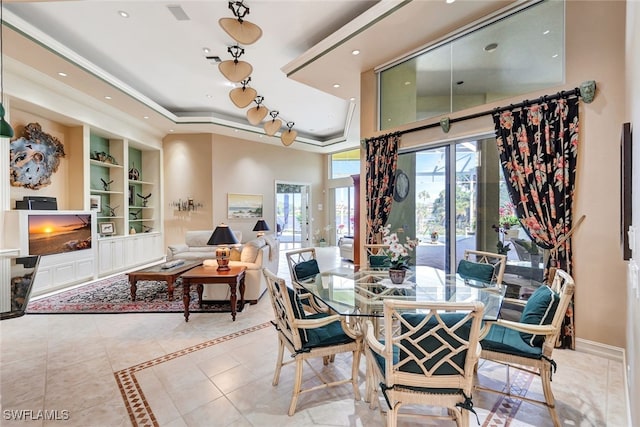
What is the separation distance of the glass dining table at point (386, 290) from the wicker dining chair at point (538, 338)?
0.65 ft

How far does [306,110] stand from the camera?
738 cm

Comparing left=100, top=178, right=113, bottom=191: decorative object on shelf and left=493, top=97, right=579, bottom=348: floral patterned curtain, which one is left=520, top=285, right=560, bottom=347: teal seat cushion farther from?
left=100, top=178, right=113, bottom=191: decorative object on shelf

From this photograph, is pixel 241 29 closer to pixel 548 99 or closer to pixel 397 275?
pixel 397 275

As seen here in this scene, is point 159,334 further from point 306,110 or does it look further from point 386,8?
point 306,110

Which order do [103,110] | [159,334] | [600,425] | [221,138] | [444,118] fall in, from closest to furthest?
[600,425] → [159,334] → [444,118] → [103,110] → [221,138]

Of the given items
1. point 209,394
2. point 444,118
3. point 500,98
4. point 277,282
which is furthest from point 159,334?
point 500,98

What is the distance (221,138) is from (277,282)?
744 centimetres

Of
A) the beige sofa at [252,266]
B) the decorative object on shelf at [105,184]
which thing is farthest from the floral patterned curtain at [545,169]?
the decorative object on shelf at [105,184]

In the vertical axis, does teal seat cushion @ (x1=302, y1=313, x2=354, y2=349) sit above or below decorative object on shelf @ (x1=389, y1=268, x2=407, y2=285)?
below

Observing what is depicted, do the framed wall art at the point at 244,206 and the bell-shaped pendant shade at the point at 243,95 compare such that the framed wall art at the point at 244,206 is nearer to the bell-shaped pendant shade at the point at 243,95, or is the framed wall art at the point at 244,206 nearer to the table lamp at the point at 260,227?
the table lamp at the point at 260,227

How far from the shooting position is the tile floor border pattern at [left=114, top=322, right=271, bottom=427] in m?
1.98

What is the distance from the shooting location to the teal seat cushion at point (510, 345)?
1.95 metres

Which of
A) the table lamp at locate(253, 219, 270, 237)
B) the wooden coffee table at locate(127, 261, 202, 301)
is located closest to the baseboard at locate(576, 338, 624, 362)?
the wooden coffee table at locate(127, 261, 202, 301)

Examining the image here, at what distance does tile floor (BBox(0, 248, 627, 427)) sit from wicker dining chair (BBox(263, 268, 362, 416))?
0.26m
